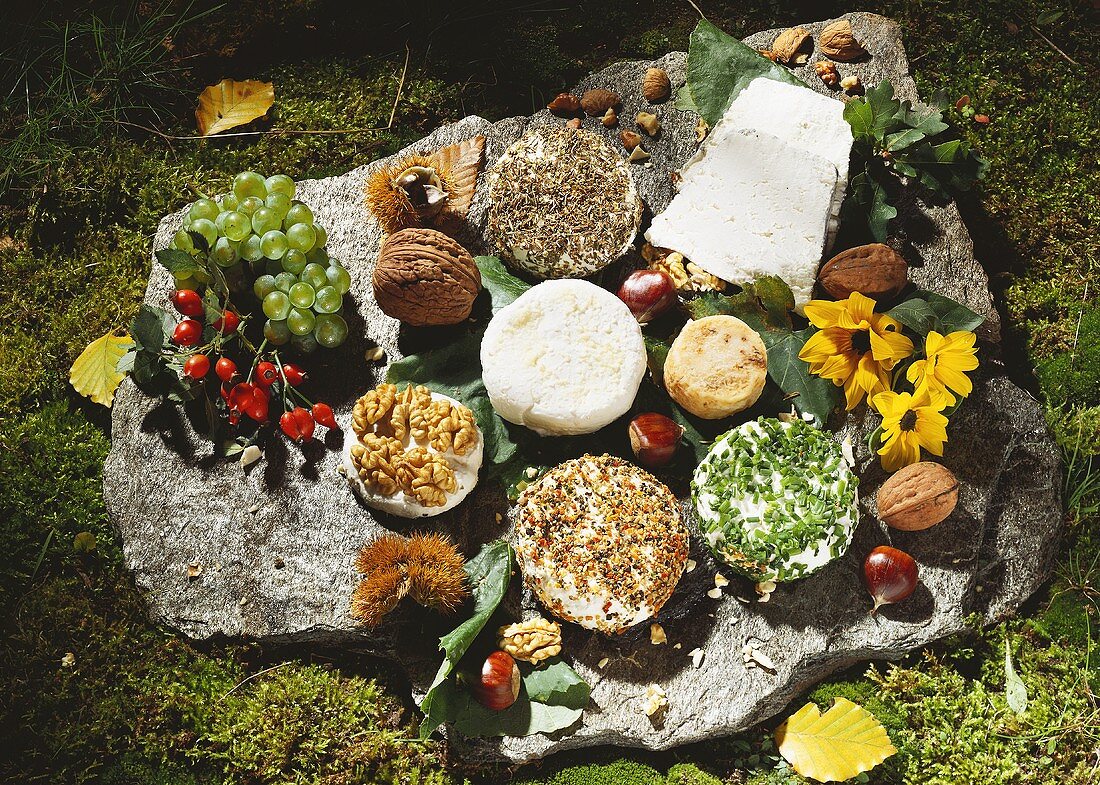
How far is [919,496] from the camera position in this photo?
2969 millimetres

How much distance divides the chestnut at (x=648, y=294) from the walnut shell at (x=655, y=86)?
738mm

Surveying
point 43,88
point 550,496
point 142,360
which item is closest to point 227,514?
point 142,360

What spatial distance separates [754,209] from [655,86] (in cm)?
70

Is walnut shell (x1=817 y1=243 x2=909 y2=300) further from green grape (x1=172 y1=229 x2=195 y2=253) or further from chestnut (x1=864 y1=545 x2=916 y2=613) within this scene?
green grape (x1=172 y1=229 x2=195 y2=253)

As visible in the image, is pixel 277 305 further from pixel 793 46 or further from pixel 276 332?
pixel 793 46

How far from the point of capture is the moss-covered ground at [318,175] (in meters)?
3.15

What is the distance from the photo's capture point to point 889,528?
3156 mm

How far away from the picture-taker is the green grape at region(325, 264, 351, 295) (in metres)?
3.05

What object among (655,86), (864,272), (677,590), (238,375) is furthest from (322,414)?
(864,272)

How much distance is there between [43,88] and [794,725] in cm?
376

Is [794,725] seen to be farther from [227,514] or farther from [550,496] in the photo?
[227,514]

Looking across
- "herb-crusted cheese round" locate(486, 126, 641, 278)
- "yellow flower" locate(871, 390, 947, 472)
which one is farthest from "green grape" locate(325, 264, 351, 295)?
"yellow flower" locate(871, 390, 947, 472)

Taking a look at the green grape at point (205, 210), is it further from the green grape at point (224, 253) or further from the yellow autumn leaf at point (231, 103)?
the yellow autumn leaf at point (231, 103)

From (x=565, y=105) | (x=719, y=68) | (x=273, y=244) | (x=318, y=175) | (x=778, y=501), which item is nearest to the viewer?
(x=778, y=501)
